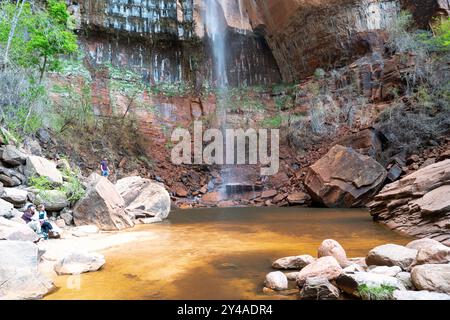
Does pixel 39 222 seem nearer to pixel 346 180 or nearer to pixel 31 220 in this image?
pixel 31 220

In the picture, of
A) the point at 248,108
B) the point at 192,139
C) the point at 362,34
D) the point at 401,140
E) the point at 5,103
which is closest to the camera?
the point at 5,103

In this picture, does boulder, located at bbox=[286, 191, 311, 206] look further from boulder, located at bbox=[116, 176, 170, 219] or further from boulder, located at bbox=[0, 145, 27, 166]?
boulder, located at bbox=[0, 145, 27, 166]

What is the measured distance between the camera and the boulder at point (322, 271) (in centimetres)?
400

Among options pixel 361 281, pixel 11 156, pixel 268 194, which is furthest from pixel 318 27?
pixel 361 281

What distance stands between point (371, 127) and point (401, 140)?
1545 millimetres

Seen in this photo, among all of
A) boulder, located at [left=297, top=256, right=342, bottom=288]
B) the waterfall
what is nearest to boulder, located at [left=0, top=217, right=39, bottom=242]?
boulder, located at [left=297, top=256, right=342, bottom=288]

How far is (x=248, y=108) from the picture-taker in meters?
24.3

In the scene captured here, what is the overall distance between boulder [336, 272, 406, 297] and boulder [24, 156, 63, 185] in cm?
877

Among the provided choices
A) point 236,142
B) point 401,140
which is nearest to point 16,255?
point 401,140

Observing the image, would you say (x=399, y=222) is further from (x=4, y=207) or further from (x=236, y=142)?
(x=236, y=142)

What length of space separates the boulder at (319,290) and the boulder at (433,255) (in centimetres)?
115

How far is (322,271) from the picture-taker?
13.4 feet

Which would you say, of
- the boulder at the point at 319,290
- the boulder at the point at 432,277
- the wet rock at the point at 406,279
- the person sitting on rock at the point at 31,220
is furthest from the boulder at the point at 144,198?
the boulder at the point at 432,277

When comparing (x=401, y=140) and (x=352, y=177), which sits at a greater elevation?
(x=401, y=140)
